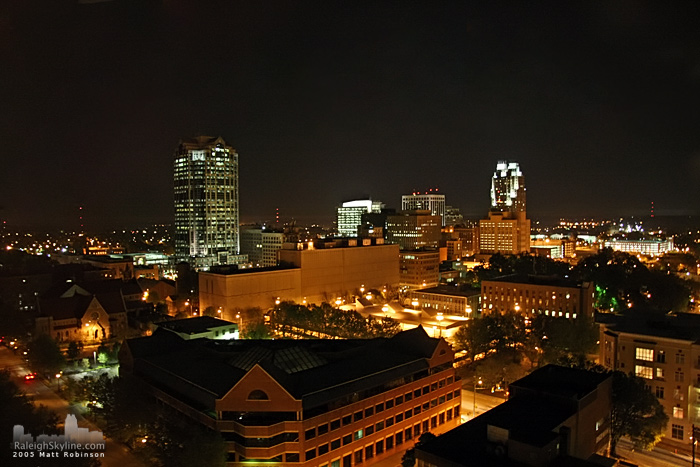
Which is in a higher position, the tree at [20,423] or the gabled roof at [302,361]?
the gabled roof at [302,361]

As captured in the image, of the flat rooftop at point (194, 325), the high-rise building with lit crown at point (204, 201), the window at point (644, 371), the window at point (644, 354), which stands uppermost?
the high-rise building with lit crown at point (204, 201)

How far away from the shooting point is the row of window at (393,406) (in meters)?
27.3

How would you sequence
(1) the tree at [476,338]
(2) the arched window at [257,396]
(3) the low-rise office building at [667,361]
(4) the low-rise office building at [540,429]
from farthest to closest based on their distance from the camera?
(1) the tree at [476,338]
(3) the low-rise office building at [667,361]
(2) the arched window at [257,396]
(4) the low-rise office building at [540,429]

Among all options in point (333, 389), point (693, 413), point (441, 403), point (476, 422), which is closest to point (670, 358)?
point (693, 413)

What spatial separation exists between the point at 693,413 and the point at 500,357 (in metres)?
13.1

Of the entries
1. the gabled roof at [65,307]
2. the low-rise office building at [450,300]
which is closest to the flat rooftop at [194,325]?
the gabled roof at [65,307]

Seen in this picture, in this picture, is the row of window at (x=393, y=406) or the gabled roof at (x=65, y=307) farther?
the gabled roof at (x=65, y=307)

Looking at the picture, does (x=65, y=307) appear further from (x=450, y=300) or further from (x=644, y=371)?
(x=644, y=371)

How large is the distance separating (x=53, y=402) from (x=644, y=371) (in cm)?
4264

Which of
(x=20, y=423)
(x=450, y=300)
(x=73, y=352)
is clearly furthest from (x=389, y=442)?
(x=450, y=300)

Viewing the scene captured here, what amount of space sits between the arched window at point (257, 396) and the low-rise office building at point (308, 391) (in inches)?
2.0

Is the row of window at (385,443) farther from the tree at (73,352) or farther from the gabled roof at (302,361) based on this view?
the tree at (73,352)

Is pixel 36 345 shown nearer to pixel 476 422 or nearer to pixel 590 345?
pixel 476 422

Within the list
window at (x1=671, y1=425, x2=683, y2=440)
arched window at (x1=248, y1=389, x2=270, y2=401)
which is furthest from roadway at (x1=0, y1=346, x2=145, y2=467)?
window at (x1=671, y1=425, x2=683, y2=440)
